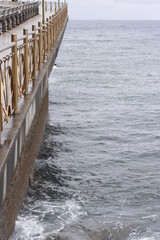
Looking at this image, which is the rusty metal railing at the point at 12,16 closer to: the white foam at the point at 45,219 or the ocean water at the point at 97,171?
the ocean water at the point at 97,171

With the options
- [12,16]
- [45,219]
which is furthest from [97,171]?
[12,16]

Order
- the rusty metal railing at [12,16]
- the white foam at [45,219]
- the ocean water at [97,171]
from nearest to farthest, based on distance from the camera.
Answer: the white foam at [45,219] < the ocean water at [97,171] < the rusty metal railing at [12,16]

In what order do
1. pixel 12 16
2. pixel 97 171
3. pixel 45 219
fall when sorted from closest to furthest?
pixel 45 219 < pixel 97 171 < pixel 12 16

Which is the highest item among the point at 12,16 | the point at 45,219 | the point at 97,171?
the point at 12,16

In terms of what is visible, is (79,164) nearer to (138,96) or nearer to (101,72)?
(138,96)

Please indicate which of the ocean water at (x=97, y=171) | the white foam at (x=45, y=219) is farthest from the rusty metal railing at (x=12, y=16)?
the white foam at (x=45, y=219)

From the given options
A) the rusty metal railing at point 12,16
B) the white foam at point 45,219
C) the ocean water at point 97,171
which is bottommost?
the ocean water at point 97,171

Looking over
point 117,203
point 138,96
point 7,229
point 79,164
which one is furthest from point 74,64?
point 7,229

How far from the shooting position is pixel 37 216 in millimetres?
9906

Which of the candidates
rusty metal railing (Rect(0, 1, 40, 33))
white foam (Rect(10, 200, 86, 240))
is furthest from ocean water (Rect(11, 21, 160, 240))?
rusty metal railing (Rect(0, 1, 40, 33))

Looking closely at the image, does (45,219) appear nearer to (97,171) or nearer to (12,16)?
(97,171)

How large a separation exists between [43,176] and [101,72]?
86.2 feet

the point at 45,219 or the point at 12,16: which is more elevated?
the point at 12,16

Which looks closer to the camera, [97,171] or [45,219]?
[45,219]
